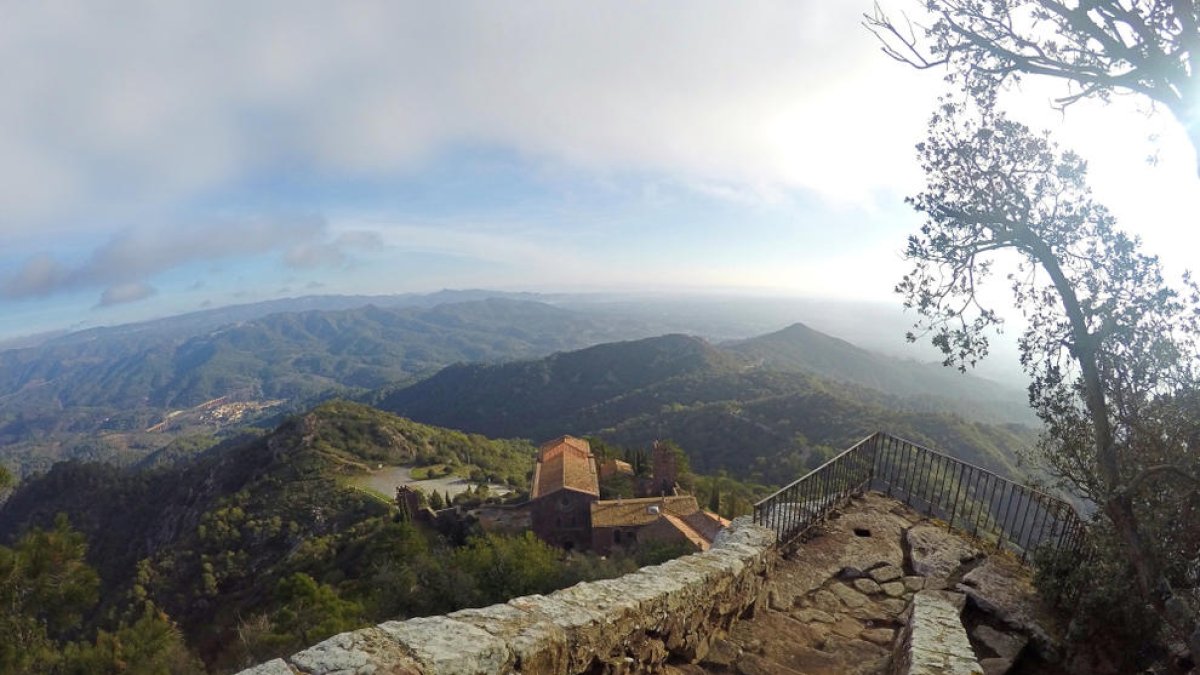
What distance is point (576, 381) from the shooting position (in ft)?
448

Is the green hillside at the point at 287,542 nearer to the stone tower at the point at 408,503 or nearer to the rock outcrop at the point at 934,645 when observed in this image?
the stone tower at the point at 408,503

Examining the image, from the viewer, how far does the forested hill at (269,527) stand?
61.4 ft

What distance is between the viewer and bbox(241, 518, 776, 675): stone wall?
134 inches

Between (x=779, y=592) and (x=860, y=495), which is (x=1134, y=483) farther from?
(x=860, y=495)

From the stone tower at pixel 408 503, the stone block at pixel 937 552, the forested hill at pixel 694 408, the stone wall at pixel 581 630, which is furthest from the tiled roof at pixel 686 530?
the stone wall at pixel 581 630

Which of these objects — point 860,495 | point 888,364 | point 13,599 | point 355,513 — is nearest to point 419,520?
point 355,513

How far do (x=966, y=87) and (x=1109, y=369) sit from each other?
3031 mm

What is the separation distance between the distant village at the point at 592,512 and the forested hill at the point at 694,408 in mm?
Answer: 15650

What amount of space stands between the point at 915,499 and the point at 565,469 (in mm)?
29694

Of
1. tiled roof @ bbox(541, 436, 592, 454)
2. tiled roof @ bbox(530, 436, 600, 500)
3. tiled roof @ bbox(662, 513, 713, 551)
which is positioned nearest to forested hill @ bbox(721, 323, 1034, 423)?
tiled roof @ bbox(541, 436, 592, 454)

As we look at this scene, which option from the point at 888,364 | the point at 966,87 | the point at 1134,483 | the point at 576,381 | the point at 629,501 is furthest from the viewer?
the point at 888,364

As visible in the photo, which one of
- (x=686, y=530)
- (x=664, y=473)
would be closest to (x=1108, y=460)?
(x=686, y=530)

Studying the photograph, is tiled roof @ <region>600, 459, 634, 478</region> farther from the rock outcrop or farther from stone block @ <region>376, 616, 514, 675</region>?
stone block @ <region>376, 616, 514, 675</region>

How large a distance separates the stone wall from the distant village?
19774mm
